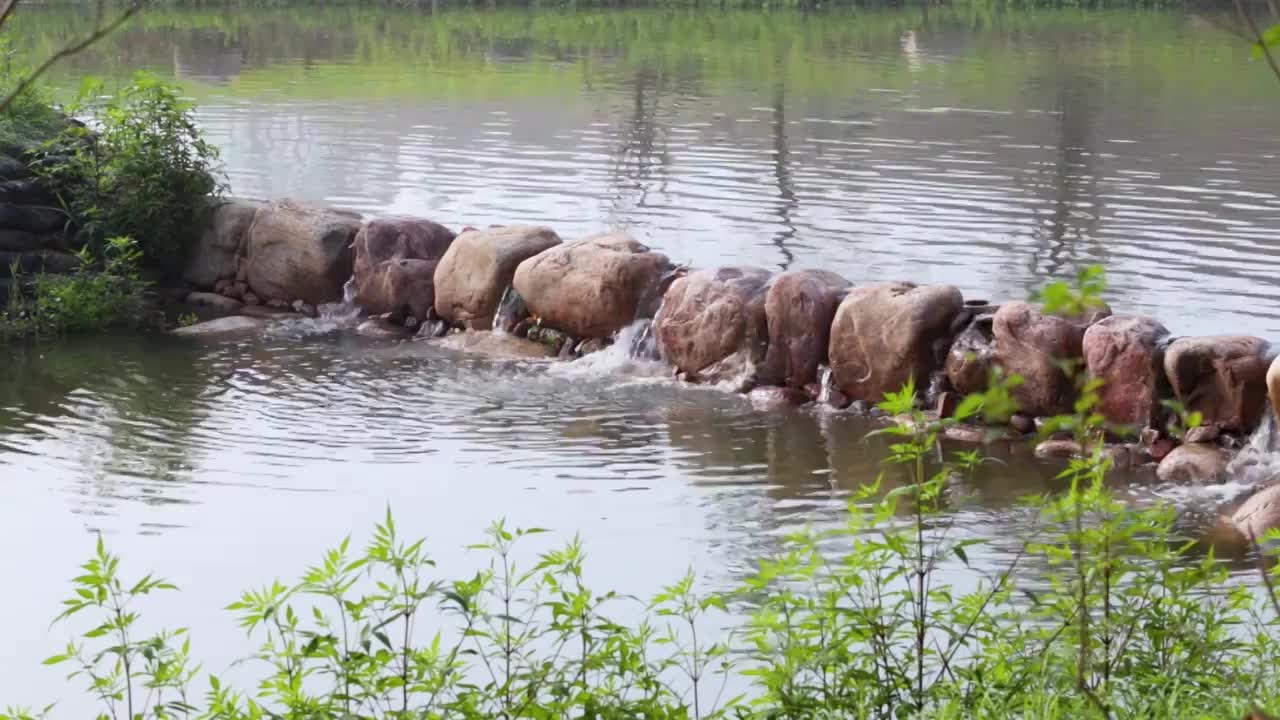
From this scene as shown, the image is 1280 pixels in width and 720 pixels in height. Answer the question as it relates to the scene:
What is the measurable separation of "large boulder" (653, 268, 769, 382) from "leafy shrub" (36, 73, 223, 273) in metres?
3.55

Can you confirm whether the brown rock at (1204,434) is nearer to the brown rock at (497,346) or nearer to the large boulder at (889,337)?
the large boulder at (889,337)

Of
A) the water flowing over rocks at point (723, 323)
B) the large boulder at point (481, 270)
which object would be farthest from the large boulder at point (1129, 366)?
the large boulder at point (481, 270)

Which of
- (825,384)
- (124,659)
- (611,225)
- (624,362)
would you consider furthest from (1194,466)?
(611,225)

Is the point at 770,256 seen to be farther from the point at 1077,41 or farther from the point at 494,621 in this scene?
the point at 1077,41

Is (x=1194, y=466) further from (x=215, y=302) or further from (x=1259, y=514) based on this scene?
(x=215, y=302)

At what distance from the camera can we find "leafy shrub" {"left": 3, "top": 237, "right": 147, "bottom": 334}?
9477 mm

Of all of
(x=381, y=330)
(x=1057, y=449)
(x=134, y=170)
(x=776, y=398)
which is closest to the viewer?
(x=1057, y=449)

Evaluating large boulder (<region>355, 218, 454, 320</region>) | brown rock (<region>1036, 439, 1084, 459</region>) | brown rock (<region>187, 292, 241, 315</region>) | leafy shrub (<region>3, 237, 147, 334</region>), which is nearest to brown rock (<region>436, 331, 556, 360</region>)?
large boulder (<region>355, 218, 454, 320</region>)

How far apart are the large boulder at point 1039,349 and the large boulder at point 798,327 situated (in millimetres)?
1002

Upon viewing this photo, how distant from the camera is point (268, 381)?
8.38 meters

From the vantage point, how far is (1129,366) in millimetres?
7039

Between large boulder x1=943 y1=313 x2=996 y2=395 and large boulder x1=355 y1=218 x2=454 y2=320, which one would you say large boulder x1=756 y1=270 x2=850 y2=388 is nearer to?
large boulder x1=943 y1=313 x2=996 y2=395

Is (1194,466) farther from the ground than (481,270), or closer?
closer

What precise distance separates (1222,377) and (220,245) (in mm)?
6449
